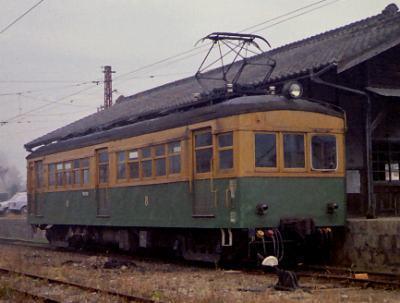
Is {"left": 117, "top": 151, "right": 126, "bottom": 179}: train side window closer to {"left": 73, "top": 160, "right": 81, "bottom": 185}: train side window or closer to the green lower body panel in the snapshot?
the green lower body panel

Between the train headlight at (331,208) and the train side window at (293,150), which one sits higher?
the train side window at (293,150)

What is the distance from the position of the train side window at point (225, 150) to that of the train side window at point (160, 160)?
6.39ft

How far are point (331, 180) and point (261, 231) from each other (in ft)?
6.30

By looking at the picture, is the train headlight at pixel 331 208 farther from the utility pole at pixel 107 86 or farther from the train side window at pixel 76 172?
the utility pole at pixel 107 86

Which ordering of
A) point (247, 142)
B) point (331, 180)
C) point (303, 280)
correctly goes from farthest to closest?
1. point (331, 180)
2. point (247, 142)
3. point (303, 280)

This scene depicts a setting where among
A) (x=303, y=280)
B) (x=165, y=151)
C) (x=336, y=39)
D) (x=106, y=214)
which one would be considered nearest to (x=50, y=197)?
(x=106, y=214)

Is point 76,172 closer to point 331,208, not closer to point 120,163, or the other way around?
point 120,163

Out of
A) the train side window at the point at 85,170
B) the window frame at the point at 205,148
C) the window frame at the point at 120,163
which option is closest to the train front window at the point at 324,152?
the window frame at the point at 205,148

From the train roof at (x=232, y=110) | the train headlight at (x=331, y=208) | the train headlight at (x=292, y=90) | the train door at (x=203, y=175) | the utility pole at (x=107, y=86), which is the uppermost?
the utility pole at (x=107, y=86)

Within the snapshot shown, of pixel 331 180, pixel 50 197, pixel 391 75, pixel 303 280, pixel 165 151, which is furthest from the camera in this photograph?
pixel 50 197

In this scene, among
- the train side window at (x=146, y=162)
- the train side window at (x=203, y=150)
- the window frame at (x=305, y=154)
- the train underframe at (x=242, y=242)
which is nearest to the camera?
the train underframe at (x=242, y=242)

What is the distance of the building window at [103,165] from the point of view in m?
17.7

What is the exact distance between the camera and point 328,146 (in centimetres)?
1423

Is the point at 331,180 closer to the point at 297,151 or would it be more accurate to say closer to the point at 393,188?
the point at 297,151
